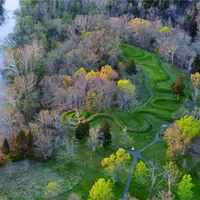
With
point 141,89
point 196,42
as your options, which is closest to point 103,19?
point 196,42

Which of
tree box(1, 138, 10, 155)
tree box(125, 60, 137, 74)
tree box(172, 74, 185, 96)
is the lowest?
tree box(1, 138, 10, 155)

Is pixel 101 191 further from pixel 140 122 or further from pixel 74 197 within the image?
pixel 140 122

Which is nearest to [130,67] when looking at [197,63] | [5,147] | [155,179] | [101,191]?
[197,63]

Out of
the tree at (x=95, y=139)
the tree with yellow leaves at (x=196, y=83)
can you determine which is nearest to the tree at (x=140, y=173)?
the tree at (x=95, y=139)

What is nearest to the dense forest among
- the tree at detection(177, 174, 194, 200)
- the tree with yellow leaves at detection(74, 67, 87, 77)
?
the tree at detection(177, 174, 194, 200)

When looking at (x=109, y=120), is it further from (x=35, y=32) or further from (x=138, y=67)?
(x=35, y=32)

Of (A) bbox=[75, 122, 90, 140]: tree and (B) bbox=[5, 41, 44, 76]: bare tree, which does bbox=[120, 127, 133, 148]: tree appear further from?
(B) bbox=[5, 41, 44, 76]: bare tree

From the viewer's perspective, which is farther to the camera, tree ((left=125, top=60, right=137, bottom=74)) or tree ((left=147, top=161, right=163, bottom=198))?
tree ((left=125, top=60, right=137, bottom=74))
